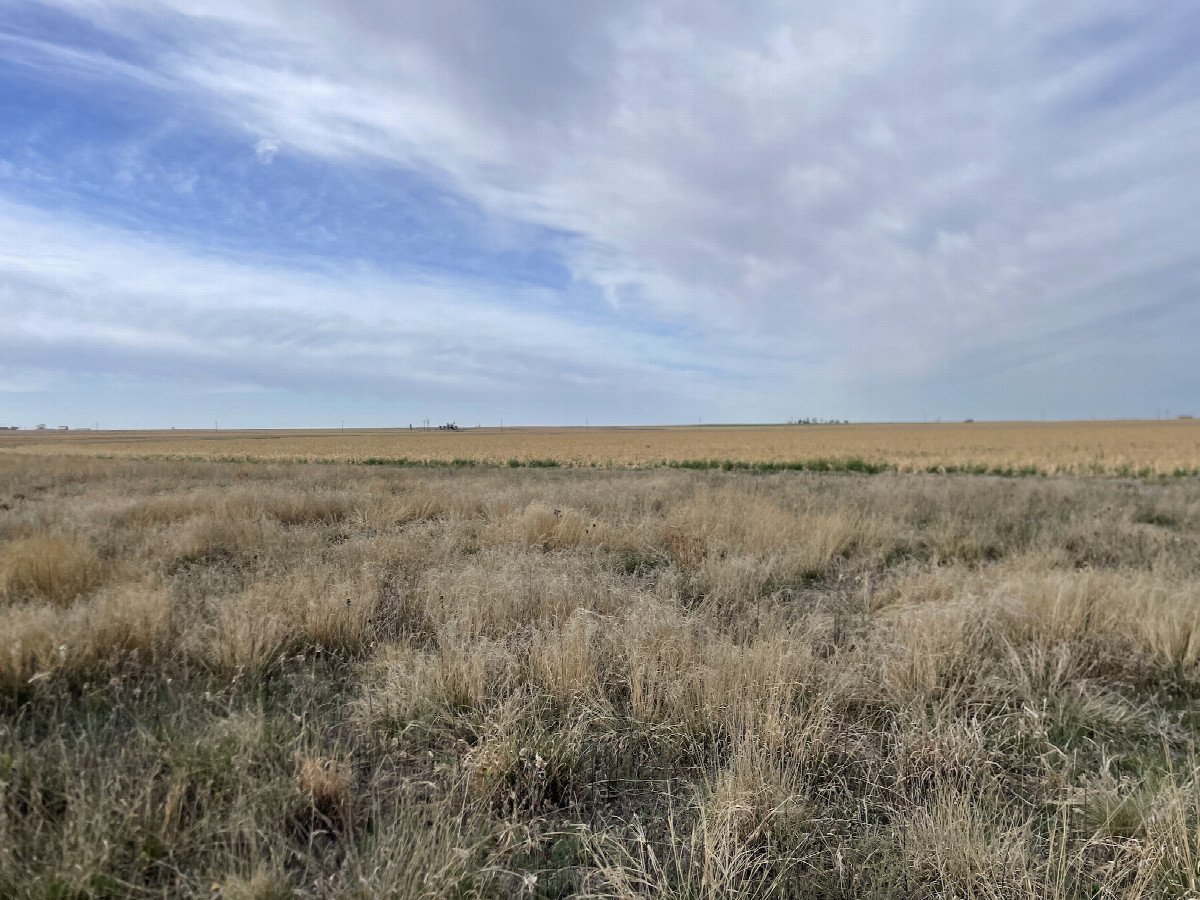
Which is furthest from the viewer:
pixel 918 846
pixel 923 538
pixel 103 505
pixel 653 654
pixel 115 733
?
pixel 103 505

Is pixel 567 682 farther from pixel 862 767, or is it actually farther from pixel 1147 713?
pixel 1147 713

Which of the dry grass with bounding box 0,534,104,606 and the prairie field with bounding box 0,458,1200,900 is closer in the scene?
the prairie field with bounding box 0,458,1200,900

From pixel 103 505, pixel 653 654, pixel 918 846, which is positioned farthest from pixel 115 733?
pixel 103 505

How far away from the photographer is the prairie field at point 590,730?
77.5 inches

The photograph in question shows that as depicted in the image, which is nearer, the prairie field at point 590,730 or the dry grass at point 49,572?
the prairie field at point 590,730

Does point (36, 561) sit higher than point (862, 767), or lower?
higher

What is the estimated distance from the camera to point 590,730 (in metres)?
2.95

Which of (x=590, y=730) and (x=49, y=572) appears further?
(x=49, y=572)

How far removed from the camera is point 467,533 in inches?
312

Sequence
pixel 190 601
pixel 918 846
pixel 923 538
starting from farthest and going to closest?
1. pixel 923 538
2. pixel 190 601
3. pixel 918 846

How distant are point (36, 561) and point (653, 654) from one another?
20.0 ft

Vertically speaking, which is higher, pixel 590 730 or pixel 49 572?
pixel 49 572

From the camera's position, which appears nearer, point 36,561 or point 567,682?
point 567,682

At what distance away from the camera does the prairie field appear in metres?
1.97
